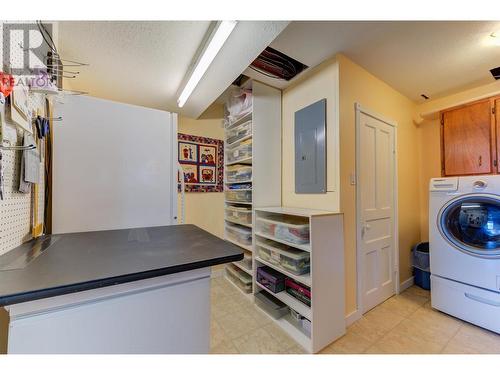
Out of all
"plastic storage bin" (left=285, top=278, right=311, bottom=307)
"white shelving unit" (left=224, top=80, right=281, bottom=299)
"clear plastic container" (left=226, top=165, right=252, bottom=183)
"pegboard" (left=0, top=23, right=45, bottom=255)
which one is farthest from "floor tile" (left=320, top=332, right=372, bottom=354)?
"pegboard" (left=0, top=23, right=45, bottom=255)

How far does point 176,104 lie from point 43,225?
Answer: 6.18ft

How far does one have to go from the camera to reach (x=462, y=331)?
5.67 ft

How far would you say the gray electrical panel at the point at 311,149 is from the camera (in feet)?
6.11

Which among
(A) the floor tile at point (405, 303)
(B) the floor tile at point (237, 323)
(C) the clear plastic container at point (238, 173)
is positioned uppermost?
(C) the clear plastic container at point (238, 173)

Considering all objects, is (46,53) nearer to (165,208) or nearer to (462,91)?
(165,208)

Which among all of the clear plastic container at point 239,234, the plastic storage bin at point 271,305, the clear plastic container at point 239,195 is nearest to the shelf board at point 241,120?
the clear plastic container at point 239,195

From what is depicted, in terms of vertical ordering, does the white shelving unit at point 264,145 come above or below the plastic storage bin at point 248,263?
above

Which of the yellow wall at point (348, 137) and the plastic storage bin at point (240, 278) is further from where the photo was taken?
the plastic storage bin at point (240, 278)

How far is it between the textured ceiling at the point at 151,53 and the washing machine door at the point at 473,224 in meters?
2.08

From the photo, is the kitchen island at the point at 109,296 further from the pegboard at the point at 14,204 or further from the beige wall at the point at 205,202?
the beige wall at the point at 205,202

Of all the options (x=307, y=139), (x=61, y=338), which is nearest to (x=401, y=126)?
(x=307, y=139)

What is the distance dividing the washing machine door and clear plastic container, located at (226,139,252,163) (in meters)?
1.96

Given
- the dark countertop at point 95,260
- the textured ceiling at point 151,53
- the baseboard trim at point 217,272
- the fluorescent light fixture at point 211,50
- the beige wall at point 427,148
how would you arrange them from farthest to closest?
the baseboard trim at point 217,272, the beige wall at point 427,148, the textured ceiling at point 151,53, the fluorescent light fixture at point 211,50, the dark countertop at point 95,260

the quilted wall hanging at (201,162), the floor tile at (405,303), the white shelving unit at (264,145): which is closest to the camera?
the floor tile at (405,303)
